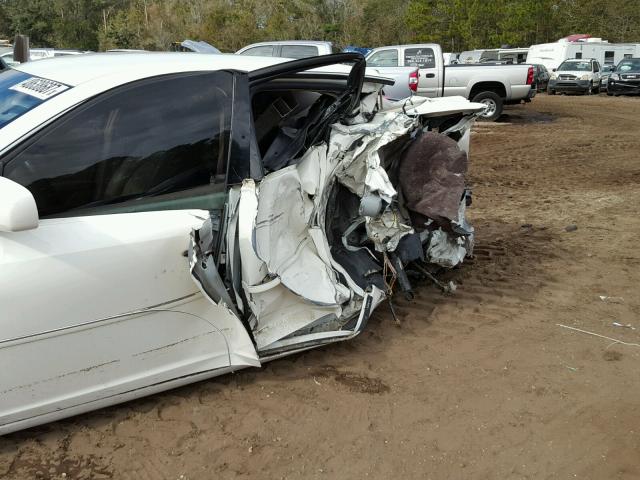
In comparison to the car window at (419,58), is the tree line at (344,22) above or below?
above

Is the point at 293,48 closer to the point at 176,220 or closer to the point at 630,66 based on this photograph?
the point at 176,220

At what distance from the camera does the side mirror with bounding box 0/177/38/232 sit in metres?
2.29

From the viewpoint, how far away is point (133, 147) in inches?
115

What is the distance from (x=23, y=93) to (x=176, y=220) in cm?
100

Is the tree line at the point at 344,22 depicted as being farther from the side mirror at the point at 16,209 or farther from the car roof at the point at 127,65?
the side mirror at the point at 16,209

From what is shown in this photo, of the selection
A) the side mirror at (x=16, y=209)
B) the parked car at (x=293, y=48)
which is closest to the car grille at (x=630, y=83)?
the parked car at (x=293, y=48)

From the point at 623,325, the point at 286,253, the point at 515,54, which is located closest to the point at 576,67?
the point at 515,54

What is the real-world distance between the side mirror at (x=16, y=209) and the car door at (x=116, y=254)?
0.20 metres

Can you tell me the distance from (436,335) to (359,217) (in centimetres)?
90

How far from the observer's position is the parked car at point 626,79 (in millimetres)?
26453

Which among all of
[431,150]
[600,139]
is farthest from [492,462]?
[600,139]

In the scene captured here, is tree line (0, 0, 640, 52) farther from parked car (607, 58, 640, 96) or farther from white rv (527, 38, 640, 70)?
parked car (607, 58, 640, 96)

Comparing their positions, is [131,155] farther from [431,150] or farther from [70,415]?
[431,150]

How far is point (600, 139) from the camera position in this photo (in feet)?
41.7
